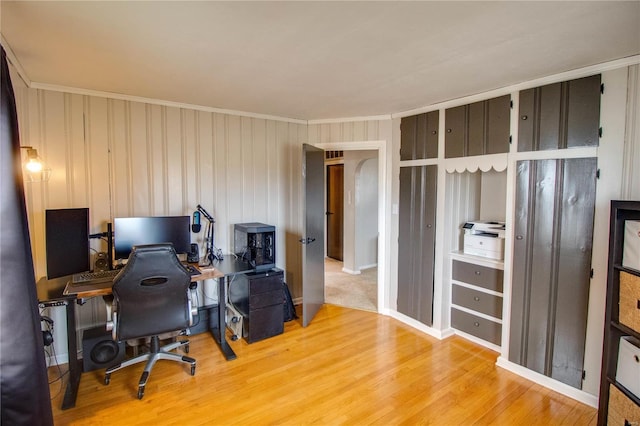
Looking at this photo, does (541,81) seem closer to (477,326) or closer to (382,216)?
(382,216)

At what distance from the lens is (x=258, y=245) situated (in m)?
3.33

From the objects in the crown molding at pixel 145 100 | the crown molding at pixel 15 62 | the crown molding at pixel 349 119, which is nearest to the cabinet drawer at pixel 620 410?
the crown molding at pixel 349 119

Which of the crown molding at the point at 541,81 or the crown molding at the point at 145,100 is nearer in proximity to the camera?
the crown molding at the point at 541,81

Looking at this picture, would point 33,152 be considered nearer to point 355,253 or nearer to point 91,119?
point 91,119

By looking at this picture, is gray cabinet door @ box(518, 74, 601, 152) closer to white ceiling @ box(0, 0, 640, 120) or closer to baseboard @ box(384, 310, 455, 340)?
white ceiling @ box(0, 0, 640, 120)

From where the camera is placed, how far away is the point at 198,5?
59.4 inches

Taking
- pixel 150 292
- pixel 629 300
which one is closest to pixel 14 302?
pixel 150 292

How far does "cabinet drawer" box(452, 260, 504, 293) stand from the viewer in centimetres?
296

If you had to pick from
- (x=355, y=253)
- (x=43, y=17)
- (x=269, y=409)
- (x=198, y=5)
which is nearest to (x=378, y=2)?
(x=198, y=5)

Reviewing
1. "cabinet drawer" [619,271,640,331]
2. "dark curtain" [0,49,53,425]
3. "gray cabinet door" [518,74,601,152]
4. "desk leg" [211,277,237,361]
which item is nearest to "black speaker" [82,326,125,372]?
"desk leg" [211,277,237,361]

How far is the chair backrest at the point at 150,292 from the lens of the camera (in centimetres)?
222

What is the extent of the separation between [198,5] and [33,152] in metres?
1.57

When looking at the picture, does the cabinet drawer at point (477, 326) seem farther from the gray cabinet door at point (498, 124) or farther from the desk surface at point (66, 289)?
the desk surface at point (66, 289)

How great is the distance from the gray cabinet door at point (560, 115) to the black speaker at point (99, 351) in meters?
3.72
